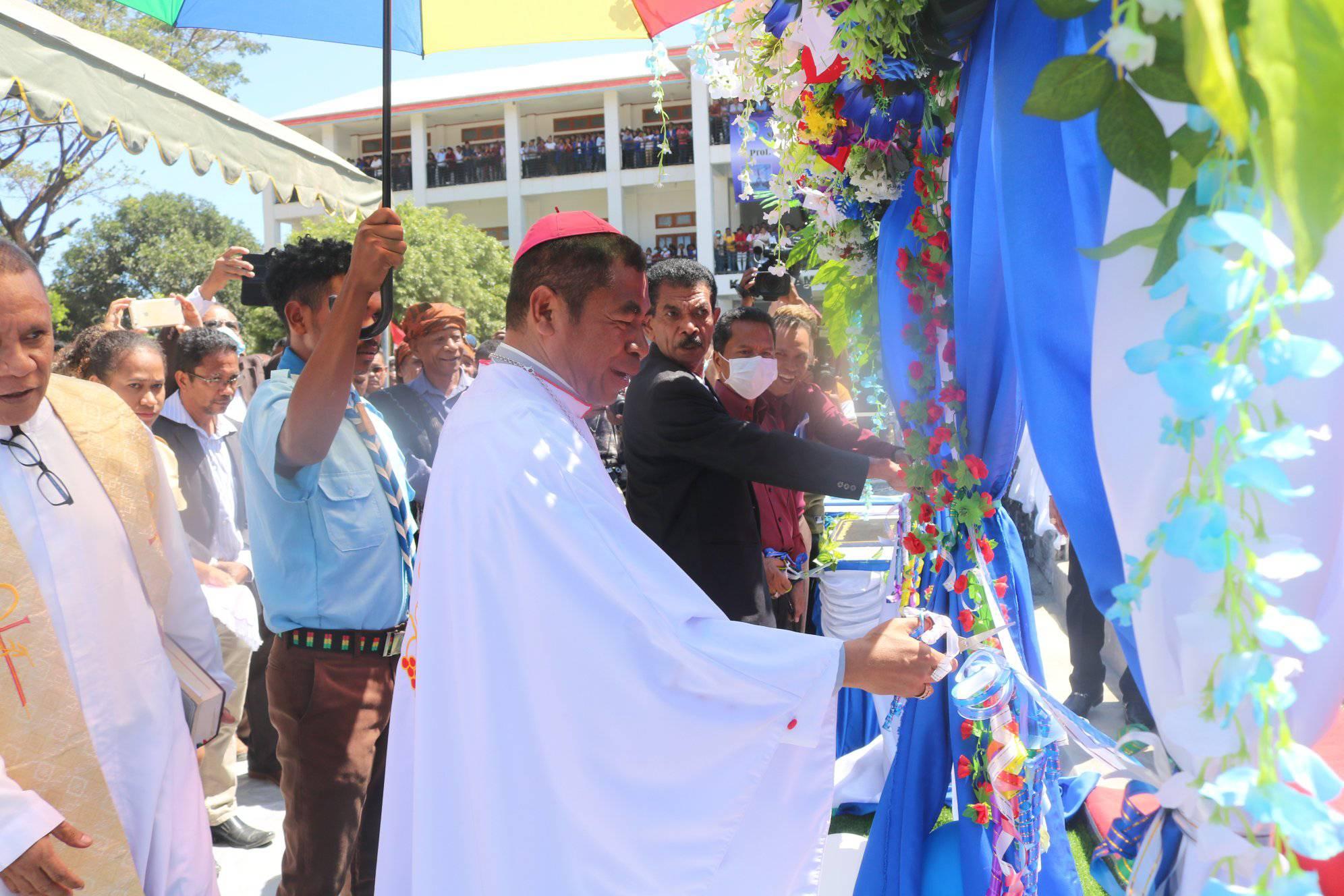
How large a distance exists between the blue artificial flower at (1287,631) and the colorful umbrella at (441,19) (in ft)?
8.74

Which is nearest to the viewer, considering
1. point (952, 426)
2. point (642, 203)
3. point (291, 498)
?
point (291, 498)

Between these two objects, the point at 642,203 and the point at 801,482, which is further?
the point at 642,203

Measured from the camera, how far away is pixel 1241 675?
1.10m

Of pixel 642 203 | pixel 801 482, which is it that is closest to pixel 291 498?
pixel 801 482

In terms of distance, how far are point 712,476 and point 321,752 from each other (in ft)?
4.83

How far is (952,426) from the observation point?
10.0 ft

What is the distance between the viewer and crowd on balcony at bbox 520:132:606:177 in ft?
113

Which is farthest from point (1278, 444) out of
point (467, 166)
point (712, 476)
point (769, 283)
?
point (467, 166)

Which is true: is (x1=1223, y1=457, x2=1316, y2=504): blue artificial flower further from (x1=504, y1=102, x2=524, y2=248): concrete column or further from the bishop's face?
(x1=504, y1=102, x2=524, y2=248): concrete column

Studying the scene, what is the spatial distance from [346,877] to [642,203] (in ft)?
113

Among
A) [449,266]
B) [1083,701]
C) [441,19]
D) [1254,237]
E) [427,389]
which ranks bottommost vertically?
[1083,701]

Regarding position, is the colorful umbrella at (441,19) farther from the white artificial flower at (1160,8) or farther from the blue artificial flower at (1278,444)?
the blue artificial flower at (1278,444)

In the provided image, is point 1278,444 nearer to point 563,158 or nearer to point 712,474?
point 712,474

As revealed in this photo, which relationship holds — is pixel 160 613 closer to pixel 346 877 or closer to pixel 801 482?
pixel 346 877
